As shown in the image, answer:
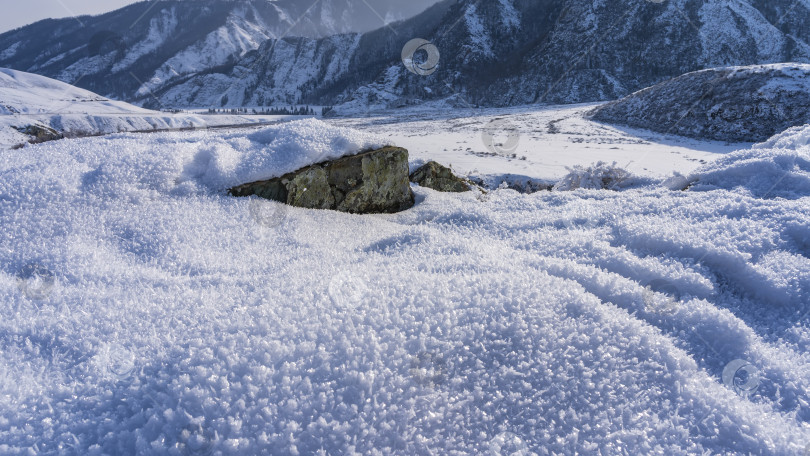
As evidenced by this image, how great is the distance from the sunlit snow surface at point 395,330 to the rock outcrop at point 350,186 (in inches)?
29.2

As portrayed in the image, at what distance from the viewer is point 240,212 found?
2.96m

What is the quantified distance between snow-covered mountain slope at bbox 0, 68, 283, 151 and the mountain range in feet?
144

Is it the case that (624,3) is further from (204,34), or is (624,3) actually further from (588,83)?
(204,34)

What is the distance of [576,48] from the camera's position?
72.8m

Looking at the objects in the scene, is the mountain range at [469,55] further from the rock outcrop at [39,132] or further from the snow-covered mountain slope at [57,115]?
the rock outcrop at [39,132]

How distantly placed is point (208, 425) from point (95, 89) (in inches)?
7549


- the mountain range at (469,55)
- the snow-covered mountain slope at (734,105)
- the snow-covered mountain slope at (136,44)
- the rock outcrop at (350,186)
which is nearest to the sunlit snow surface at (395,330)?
the rock outcrop at (350,186)

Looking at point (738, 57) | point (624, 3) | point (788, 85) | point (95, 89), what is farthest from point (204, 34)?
point (788, 85)

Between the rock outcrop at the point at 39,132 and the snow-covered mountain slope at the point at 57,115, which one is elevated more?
the snow-covered mountain slope at the point at 57,115

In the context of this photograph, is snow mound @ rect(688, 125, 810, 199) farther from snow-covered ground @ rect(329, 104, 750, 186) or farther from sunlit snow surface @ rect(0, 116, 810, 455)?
snow-covered ground @ rect(329, 104, 750, 186)

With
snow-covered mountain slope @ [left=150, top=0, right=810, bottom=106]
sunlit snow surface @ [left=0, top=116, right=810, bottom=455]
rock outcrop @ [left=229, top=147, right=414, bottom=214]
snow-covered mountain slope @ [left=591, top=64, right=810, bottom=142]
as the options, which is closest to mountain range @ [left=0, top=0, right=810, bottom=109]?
snow-covered mountain slope @ [left=150, top=0, right=810, bottom=106]

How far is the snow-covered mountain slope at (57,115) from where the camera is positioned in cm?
3209

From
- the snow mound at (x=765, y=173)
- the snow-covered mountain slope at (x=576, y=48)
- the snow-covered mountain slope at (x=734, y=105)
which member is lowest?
the snow mound at (x=765, y=173)

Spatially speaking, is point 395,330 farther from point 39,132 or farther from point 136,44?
point 136,44
